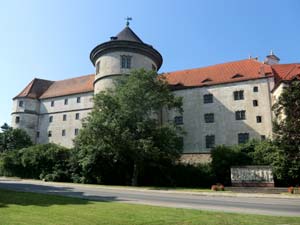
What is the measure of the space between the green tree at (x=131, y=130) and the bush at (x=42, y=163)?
14.7 feet

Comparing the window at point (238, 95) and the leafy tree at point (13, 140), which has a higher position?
the window at point (238, 95)

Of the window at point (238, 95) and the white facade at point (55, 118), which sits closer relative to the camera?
the window at point (238, 95)

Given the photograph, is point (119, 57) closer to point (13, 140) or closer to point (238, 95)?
point (238, 95)

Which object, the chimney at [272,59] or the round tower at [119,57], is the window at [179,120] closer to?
the round tower at [119,57]

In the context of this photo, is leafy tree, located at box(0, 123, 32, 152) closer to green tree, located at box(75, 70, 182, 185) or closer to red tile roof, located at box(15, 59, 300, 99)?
red tile roof, located at box(15, 59, 300, 99)

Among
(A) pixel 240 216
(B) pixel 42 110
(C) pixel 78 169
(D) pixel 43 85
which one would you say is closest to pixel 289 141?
(A) pixel 240 216

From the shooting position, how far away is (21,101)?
58.5m

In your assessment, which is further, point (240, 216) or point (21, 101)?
point (21, 101)

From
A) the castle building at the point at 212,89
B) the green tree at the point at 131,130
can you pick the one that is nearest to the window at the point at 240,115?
the castle building at the point at 212,89

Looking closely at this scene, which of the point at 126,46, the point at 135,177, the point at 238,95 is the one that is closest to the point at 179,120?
the point at 238,95

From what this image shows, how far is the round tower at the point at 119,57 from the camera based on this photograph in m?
42.9

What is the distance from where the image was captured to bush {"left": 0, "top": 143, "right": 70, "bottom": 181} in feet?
121

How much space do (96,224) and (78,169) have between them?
92.3ft

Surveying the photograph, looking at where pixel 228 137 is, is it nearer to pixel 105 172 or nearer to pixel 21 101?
pixel 105 172
